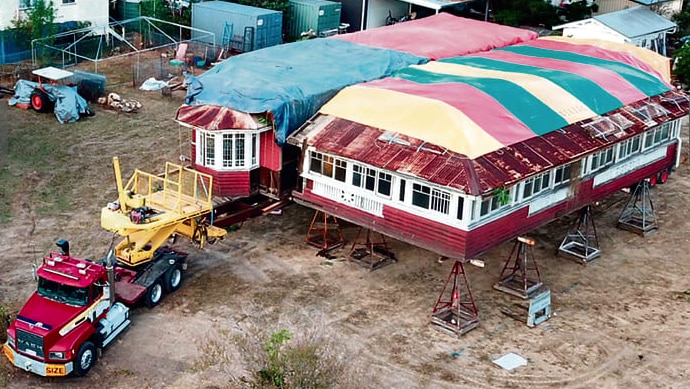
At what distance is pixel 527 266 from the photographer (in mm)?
34094

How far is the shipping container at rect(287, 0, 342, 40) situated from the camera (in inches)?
2322

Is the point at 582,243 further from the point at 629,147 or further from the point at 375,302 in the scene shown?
the point at 375,302

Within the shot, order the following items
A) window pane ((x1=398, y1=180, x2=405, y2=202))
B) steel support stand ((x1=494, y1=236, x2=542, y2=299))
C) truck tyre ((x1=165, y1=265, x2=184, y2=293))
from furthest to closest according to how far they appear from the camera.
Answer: steel support stand ((x1=494, y1=236, x2=542, y2=299)) → window pane ((x1=398, y1=180, x2=405, y2=202)) → truck tyre ((x1=165, y1=265, x2=184, y2=293))

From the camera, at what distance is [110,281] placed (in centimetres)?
2616

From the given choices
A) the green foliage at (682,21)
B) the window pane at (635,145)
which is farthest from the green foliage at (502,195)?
the green foliage at (682,21)

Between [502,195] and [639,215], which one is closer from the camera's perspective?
[502,195]

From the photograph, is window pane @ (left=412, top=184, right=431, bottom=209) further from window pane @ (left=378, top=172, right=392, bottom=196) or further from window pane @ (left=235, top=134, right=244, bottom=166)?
window pane @ (left=235, top=134, right=244, bottom=166)

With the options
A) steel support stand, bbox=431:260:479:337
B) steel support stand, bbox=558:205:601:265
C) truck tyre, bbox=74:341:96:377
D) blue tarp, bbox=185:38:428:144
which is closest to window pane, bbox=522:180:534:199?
steel support stand, bbox=431:260:479:337

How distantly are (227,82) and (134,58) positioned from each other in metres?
23.7

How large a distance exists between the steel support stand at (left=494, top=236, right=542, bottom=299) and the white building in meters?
32.8

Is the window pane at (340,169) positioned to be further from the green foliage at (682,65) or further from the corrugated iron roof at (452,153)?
the green foliage at (682,65)

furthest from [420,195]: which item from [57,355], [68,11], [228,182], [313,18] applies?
[68,11]

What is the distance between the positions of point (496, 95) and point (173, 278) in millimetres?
13248

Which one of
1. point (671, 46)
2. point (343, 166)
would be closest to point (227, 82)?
point (343, 166)
